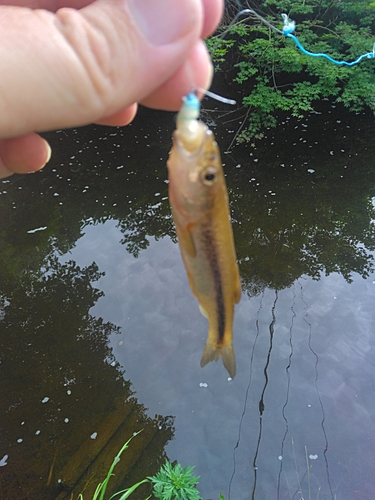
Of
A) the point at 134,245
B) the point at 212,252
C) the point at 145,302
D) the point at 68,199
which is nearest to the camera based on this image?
the point at 212,252

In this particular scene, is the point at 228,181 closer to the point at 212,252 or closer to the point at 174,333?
the point at 174,333

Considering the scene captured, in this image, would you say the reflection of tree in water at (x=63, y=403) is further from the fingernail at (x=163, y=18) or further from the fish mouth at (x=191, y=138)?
the fingernail at (x=163, y=18)

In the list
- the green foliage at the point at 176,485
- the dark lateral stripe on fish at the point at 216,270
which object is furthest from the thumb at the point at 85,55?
the green foliage at the point at 176,485

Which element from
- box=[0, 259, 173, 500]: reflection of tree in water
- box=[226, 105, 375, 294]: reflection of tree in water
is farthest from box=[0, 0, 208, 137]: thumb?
box=[226, 105, 375, 294]: reflection of tree in water

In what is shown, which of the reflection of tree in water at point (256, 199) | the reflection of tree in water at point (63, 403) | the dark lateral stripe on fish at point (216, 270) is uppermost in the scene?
the dark lateral stripe on fish at point (216, 270)

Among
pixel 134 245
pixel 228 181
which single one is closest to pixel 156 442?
pixel 134 245

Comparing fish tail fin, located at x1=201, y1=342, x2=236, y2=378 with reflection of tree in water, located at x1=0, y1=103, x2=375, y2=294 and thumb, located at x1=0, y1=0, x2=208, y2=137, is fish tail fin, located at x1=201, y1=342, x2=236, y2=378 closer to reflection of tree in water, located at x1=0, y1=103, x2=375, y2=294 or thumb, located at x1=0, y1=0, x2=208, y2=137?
thumb, located at x1=0, y1=0, x2=208, y2=137
